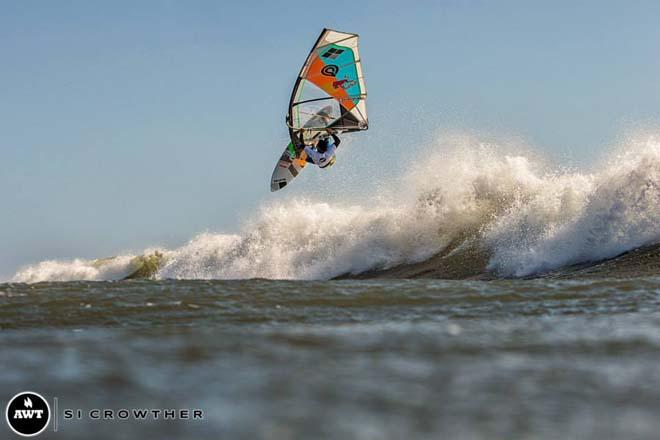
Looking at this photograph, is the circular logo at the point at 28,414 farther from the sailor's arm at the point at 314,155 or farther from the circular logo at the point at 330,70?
the circular logo at the point at 330,70

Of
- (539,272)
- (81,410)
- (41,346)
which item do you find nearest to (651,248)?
(539,272)

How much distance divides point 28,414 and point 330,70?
10.8 meters

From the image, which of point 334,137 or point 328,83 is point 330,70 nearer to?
point 328,83

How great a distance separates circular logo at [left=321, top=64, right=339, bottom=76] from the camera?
13125 mm

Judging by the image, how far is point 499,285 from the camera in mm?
6918

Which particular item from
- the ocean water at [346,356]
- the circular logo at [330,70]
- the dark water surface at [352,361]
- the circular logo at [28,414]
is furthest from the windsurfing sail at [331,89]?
the circular logo at [28,414]

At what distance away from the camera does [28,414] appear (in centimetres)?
291

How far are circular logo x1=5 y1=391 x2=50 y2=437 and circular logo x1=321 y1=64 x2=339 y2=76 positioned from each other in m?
10.5

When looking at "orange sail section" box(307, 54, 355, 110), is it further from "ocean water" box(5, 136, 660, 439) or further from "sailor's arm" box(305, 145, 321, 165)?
"ocean water" box(5, 136, 660, 439)

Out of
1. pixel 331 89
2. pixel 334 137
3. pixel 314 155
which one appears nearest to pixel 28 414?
pixel 314 155

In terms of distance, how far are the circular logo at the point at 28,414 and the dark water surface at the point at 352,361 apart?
0.19ft

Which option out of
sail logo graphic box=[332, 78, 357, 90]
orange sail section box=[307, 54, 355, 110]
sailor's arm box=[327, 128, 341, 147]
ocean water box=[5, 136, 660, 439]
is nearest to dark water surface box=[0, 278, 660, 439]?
ocean water box=[5, 136, 660, 439]

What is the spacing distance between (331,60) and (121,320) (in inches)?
329

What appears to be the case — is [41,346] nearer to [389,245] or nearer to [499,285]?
[499,285]
